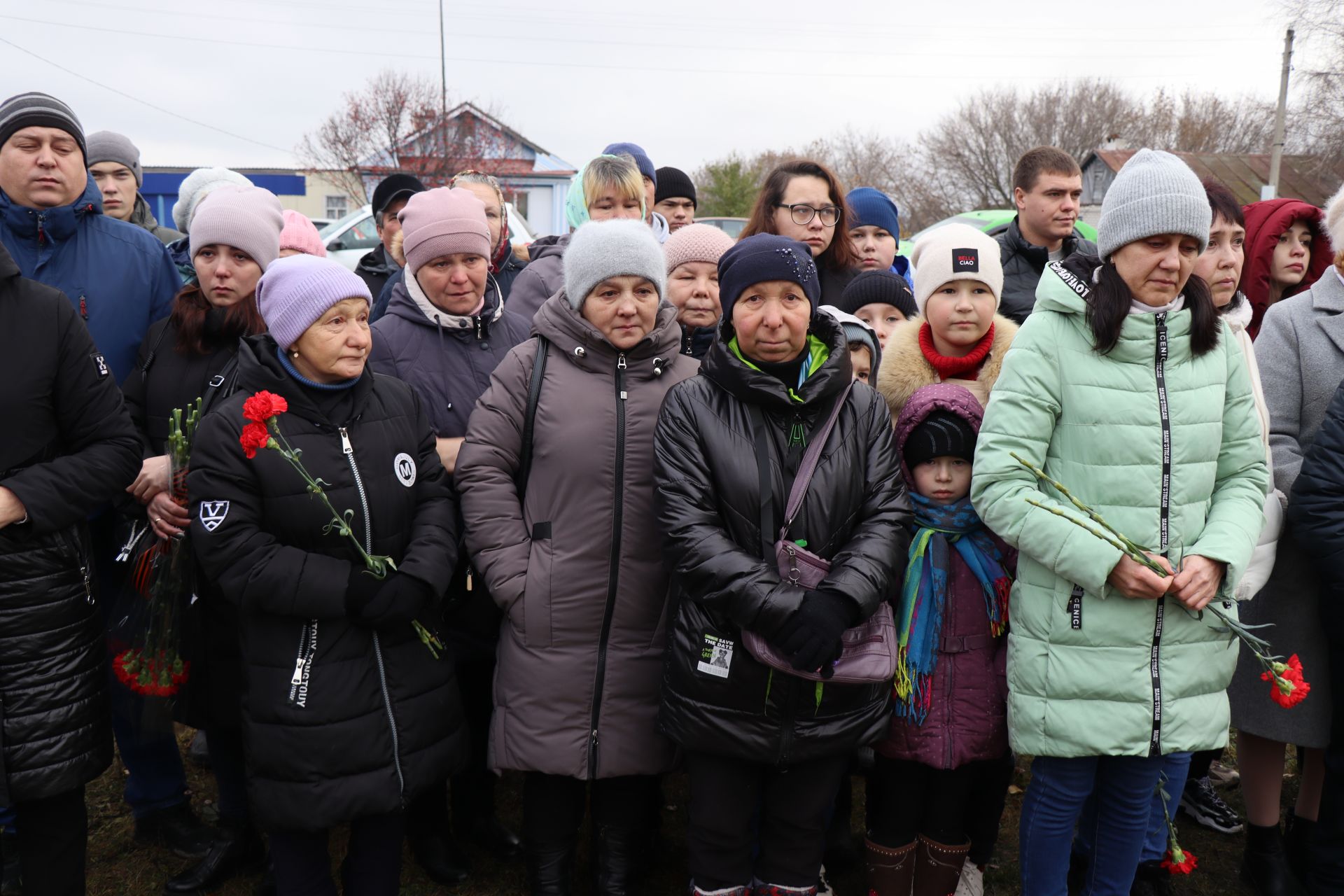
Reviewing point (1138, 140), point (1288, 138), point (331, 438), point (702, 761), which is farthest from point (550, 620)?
point (1138, 140)

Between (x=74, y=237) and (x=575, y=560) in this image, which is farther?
(x=74, y=237)

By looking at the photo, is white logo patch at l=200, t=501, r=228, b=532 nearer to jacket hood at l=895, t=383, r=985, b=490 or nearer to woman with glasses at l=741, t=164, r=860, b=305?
jacket hood at l=895, t=383, r=985, b=490

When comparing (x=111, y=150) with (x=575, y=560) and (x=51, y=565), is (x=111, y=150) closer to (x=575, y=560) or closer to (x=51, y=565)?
(x=51, y=565)

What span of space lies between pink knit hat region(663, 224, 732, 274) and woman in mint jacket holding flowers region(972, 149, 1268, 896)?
133 cm

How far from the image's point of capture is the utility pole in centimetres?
2725

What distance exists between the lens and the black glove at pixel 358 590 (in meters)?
2.61

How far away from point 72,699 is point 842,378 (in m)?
2.42

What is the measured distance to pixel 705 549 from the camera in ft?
8.33

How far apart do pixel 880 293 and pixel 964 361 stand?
840 millimetres

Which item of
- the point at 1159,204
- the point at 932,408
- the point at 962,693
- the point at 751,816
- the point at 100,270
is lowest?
the point at 751,816

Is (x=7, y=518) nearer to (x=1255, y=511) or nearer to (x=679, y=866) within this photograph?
(x=679, y=866)

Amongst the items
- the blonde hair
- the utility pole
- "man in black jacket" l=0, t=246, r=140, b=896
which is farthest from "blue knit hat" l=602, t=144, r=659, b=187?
the utility pole

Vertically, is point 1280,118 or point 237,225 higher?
point 1280,118

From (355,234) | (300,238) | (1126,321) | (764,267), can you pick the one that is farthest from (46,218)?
(355,234)
